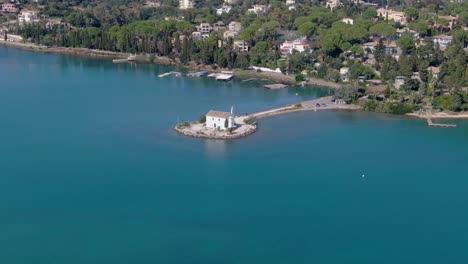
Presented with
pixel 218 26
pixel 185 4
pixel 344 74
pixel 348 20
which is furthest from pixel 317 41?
pixel 185 4

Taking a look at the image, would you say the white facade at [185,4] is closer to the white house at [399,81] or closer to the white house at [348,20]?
the white house at [348,20]

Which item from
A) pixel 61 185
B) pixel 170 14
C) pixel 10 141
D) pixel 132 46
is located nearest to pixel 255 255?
pixel 61 185

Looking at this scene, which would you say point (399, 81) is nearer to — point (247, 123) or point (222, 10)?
point (247, 123)

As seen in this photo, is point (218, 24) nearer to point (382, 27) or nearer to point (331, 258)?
point (382, 27)

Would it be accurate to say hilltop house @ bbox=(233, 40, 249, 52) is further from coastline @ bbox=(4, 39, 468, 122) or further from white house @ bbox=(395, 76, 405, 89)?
white house @ bbox=(395, 76, 405, 89)

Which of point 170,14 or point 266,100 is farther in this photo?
point 170,14

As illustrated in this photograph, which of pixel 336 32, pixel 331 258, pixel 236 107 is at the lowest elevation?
pixel 331 258
